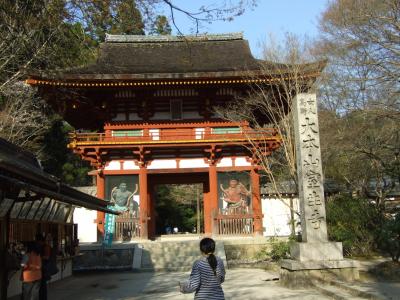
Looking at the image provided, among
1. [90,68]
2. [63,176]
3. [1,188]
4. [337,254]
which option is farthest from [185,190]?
[1,188]

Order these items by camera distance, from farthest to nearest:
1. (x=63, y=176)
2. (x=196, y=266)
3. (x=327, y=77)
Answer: (x=63, y=176), (x=327, y=77), (x=196, y=266)

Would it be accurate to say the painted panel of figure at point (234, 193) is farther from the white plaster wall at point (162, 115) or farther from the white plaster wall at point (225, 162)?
the white plaster wall at point (162, 115)

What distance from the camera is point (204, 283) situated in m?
4.68

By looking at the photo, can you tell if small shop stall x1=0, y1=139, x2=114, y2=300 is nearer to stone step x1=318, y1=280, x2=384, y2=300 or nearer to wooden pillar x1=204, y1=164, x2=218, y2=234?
stone step x1=318, y1=280, x2=384, y2=300

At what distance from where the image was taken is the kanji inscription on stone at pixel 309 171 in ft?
35.3

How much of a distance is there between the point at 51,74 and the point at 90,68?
8.51 meters

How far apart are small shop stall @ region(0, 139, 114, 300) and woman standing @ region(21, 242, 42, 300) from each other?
37.8 inches

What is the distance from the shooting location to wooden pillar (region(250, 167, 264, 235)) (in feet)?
61.5

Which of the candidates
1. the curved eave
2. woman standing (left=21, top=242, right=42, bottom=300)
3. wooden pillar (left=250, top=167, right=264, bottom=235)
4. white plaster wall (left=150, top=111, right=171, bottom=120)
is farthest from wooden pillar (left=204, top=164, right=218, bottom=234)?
woman standing (left=21, top=242, right=42, bottom=300)

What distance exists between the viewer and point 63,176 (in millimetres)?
30203

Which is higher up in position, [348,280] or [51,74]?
[51,74]

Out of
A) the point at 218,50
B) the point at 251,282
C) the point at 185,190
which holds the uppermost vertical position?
the point at 218,50

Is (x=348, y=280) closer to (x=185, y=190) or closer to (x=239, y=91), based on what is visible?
(x=239, y=91)

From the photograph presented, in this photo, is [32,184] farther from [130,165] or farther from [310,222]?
[130,165]
